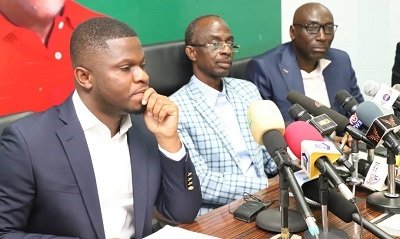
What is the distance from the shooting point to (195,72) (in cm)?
257

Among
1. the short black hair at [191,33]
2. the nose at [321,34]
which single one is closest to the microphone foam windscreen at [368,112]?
the short black hair at [191,33]

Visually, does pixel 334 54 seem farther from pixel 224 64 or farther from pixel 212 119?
pixel 212 119

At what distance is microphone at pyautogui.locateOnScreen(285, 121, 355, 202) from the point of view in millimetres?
1110

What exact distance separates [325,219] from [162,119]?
56 centimetres

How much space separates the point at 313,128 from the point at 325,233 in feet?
0.99

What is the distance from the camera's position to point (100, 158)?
5.06ft

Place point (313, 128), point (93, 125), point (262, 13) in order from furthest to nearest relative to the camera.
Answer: point (262, 13) < point (93, 125) < point (313, 128)

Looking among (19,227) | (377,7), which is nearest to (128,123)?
(19,227)

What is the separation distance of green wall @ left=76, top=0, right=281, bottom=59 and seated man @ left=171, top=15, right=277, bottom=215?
189 mm

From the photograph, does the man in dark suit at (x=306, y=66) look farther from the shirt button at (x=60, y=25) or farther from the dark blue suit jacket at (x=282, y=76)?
the shirt button at (x=60, y=25)

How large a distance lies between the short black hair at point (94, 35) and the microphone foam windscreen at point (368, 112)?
73 cm

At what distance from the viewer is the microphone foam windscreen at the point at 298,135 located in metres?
1.23

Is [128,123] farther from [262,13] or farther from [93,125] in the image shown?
[262,13]

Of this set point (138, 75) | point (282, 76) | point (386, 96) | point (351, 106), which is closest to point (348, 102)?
point (351, 106)
